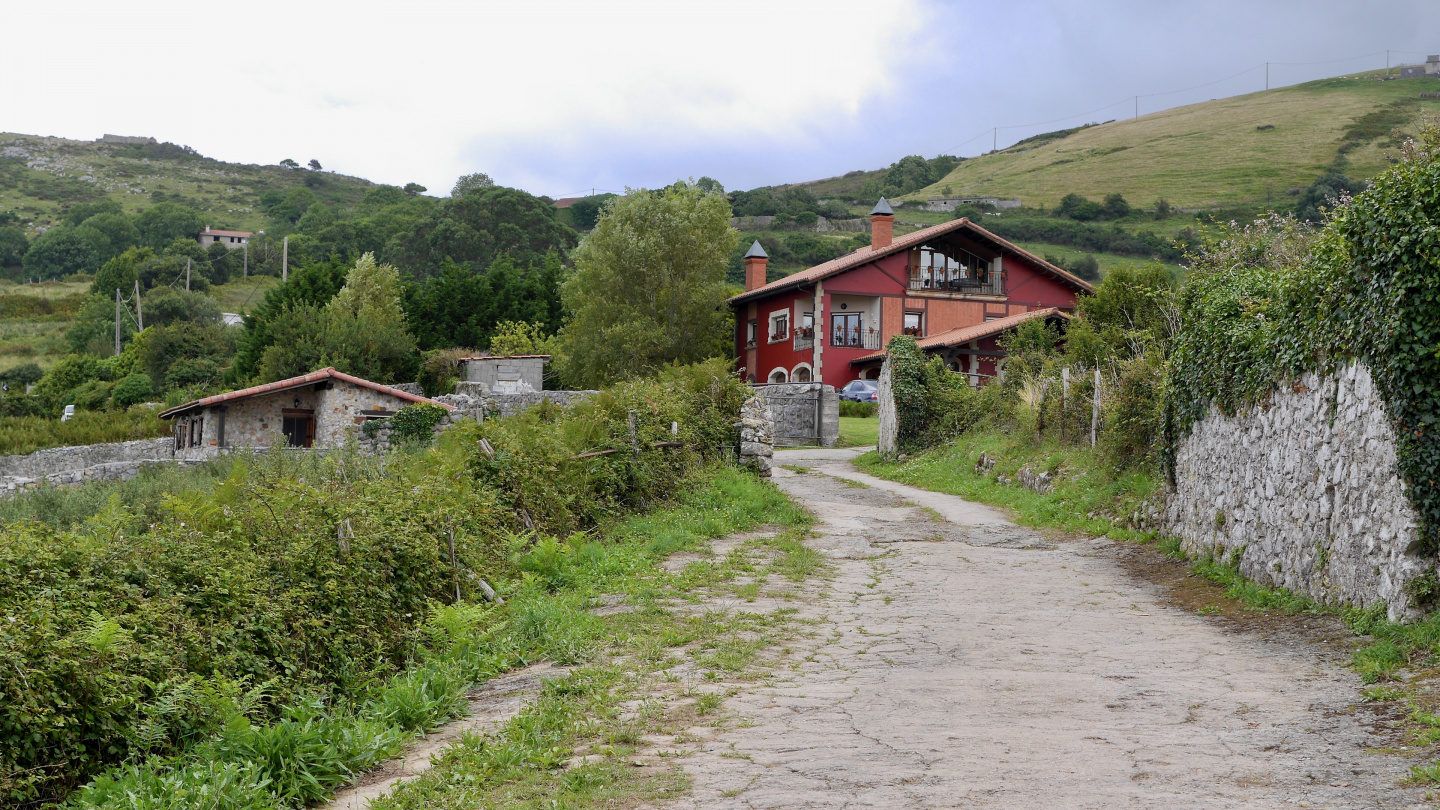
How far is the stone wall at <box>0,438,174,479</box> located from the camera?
111ft

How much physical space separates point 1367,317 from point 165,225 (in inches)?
4774

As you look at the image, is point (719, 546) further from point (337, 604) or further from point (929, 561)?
point (337, 604)

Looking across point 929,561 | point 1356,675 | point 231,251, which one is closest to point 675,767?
point 1356,675

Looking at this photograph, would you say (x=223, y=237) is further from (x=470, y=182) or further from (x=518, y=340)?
(x=518, y=340)

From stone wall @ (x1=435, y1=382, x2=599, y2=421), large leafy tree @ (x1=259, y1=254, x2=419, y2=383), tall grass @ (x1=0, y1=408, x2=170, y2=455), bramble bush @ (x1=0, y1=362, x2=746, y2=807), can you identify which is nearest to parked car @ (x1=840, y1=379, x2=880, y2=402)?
stone wall @ (x1=435, y1=382, x2=599, y2=421)

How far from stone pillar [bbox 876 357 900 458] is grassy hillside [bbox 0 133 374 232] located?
117260mm

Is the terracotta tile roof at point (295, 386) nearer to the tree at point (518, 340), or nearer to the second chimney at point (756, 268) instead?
the tree at point (518, 340)

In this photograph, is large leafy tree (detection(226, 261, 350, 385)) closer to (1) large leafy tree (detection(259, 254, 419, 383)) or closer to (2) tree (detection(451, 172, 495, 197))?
(1) large leafy tree (detection(259, 254, 419, 383))

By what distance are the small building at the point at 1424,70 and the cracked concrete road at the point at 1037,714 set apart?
148960 millimetres

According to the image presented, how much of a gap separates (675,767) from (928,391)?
2129 centimetres

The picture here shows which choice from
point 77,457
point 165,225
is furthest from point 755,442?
point 165,225

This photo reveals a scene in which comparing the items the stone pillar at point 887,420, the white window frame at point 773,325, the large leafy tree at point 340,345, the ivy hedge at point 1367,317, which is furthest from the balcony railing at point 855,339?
the ivy hedge at point 1367,317

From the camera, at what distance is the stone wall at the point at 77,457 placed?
1330 inches

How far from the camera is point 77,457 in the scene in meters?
34.7
